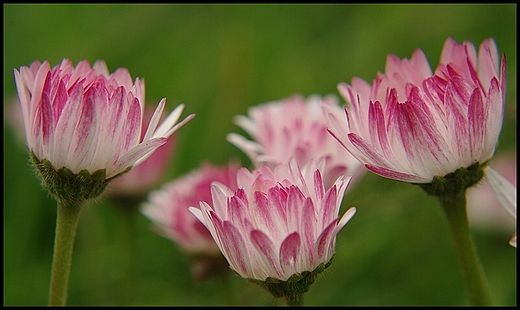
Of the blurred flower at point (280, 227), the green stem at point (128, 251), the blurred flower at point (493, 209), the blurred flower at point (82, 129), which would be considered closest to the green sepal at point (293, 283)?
the blurred flower at point (280, 227)

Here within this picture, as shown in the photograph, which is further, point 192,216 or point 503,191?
point 192,216

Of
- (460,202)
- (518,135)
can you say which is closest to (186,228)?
(460,202)

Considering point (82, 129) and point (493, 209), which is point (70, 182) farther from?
point (493, 209)

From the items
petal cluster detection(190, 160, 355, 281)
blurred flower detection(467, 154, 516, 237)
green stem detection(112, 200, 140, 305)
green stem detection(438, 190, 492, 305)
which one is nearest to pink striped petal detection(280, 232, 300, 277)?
petal cluster detection(190, 160, 355, 281)

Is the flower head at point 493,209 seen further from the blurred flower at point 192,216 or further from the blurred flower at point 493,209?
the blurred flower at point 192,216

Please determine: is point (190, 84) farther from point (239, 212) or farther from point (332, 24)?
point (239, 212)

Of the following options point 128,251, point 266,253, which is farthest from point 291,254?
point 128,251
